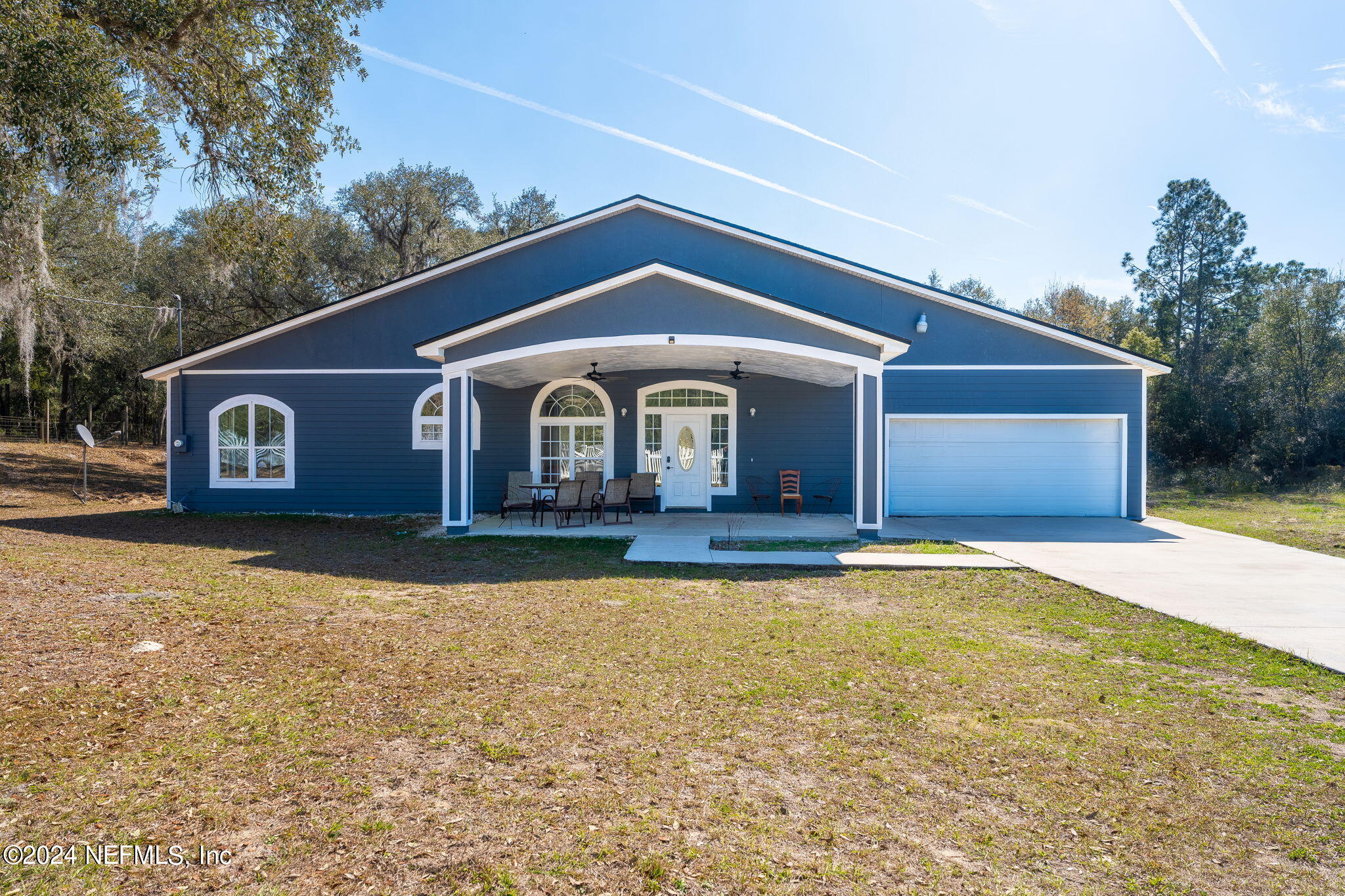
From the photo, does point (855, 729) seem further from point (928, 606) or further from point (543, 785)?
point (928, 606)

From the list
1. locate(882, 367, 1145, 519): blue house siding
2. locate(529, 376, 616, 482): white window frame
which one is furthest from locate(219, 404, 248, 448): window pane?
locate(882, 367, 1145, 519): blue house siding

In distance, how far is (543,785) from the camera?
3.04 m

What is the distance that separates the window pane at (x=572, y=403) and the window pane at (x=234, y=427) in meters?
5.79

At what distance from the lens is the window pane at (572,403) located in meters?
14.0

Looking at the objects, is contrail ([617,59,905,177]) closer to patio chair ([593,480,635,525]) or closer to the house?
the house

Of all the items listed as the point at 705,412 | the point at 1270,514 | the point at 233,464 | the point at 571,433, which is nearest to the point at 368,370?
the point at 233,464

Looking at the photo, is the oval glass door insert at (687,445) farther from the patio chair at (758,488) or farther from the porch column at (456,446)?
the porch column at (456,446)

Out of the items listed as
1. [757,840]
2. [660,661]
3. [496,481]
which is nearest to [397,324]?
[496,481]

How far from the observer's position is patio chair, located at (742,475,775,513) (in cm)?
1380

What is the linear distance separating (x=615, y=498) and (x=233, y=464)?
7811 millimetres

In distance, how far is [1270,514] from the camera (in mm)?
15062

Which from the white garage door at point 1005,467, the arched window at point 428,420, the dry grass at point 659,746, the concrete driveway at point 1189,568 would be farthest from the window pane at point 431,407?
the white garage door at point 1005,467

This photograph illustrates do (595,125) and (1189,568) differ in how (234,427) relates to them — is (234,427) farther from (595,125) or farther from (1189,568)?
(1189,568)

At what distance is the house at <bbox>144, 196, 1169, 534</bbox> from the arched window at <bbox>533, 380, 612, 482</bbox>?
0.09 feet
